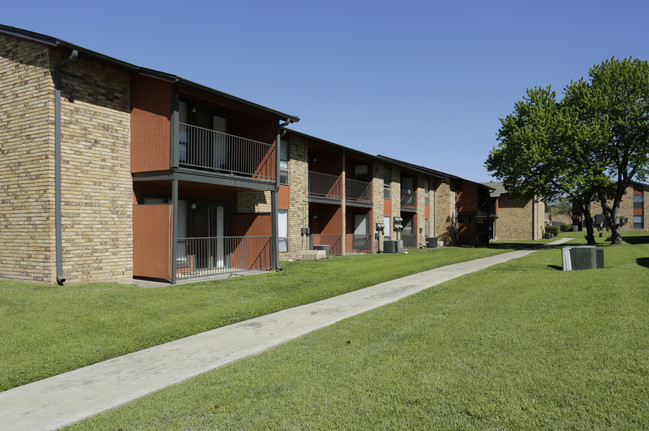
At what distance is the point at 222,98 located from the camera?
534 inches

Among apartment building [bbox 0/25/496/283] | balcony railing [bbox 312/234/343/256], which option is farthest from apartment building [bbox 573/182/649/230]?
apartment building [bbox 0/25/496/283]

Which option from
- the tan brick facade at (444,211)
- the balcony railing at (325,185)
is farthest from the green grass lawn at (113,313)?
the tan brick facade at (444,211)

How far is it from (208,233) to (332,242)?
950cm

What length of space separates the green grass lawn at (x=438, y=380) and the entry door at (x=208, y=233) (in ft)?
31.2

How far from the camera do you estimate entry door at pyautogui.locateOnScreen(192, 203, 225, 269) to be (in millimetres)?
15664

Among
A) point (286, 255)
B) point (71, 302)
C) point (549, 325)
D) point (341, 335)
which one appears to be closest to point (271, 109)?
point (286, 255)

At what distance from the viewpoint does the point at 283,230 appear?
19844mm

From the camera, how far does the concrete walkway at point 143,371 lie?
13.7 ft

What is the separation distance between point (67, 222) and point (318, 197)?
41.8 ft

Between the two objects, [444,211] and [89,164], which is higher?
[89,164]

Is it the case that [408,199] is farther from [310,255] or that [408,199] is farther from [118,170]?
[118,170]

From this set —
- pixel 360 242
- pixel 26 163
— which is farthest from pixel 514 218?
pixel 26 163

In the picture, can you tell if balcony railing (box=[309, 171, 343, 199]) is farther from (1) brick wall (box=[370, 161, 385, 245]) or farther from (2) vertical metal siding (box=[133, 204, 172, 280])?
(2) vertical metal siding (box=[133, 204, 172, 280])

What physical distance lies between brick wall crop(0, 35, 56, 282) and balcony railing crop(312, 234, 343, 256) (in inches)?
567
